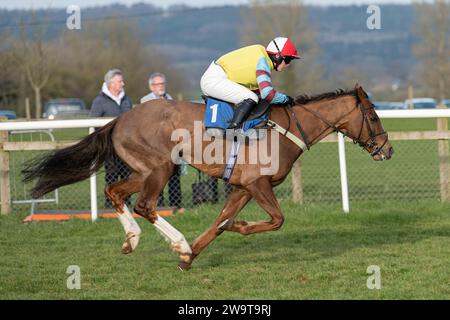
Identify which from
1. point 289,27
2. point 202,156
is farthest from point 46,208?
point 289,27

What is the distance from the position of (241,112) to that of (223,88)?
305 millimetres

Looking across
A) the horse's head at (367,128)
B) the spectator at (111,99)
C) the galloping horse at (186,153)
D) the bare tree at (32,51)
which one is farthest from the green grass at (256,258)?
the bare tree at (32,51)

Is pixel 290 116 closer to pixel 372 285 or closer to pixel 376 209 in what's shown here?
pixel 372 285

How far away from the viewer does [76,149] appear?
25.7 feet

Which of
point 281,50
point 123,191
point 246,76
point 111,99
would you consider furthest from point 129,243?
point 111,99

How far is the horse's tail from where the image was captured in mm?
7766

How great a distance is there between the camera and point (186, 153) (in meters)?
7.51

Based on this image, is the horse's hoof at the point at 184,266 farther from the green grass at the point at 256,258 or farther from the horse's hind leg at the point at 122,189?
the horse's hind leg at the point at 122,189

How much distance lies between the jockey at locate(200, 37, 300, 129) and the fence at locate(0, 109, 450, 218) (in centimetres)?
188

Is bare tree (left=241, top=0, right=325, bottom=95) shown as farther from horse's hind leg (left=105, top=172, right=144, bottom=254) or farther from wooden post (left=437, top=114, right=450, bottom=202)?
horse's hind leg (left=105, top=172, right=144, bottom=254)

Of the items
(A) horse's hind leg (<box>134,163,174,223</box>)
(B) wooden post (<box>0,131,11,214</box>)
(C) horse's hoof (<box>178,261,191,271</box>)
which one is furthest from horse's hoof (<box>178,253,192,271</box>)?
(B) wooden post (<box>0,131,11,214</box>)

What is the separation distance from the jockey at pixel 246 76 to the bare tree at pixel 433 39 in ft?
169

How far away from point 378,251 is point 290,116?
164 cm
